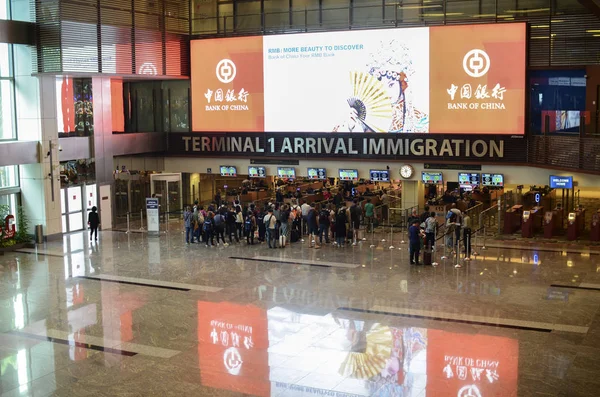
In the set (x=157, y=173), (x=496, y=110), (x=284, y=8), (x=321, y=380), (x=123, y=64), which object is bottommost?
(x=321, y=380)

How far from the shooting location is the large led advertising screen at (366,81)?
2519 cm

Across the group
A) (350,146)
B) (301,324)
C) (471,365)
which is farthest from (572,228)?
(471,365)

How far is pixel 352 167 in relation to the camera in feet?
92.2

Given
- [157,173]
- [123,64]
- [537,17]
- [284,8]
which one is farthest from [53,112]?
[537,17]

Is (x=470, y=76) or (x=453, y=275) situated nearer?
(x=453, y=275)

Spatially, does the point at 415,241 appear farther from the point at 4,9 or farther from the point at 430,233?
the point at 4,9

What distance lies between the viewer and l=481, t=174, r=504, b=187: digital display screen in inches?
1011

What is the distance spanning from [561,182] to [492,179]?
8.28 ft

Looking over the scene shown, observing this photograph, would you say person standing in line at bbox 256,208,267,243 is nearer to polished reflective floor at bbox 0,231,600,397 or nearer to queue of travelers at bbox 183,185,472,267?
queue of travelers at bbox 183,185,472,267

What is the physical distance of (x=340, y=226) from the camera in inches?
898

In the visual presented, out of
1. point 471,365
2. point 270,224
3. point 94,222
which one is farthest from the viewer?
point 94,222

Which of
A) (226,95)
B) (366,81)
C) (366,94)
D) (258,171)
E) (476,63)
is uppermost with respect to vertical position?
(476,63)

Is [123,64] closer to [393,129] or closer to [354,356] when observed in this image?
[393,129]

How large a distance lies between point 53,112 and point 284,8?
9.61 meters
